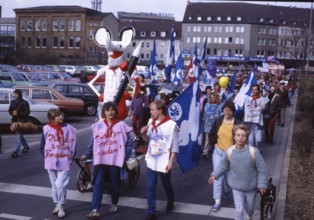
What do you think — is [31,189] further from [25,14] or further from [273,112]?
[25,14]

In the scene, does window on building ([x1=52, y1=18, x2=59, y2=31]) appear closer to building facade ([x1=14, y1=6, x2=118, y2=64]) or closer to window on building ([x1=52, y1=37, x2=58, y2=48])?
building facade ([x1=14, y1=6, x2=118, y2=64])

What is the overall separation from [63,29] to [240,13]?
39.4 metres

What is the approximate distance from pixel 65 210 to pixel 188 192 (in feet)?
7.74

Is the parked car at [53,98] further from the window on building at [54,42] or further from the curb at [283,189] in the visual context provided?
the window on building at [54,42]

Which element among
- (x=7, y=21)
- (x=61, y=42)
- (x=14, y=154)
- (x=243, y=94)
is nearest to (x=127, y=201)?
(x=14, y=154)

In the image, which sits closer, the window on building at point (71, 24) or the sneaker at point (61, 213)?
the sneaker at point (61, 213)

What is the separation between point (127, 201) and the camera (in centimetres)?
805

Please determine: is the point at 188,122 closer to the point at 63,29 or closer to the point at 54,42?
the point at 63,29

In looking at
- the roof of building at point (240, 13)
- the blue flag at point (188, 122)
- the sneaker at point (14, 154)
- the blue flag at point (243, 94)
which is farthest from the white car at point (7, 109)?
the roof of building at point (240, 13)

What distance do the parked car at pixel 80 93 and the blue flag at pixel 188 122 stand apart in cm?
1347

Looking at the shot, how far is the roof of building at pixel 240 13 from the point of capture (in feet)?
348

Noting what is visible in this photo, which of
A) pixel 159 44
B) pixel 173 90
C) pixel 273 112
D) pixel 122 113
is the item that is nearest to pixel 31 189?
pixel 122 113

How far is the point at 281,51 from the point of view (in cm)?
11019

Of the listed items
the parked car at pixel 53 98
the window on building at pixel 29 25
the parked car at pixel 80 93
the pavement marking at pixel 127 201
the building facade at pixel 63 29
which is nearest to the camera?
the pavement marking at pixel 127 201
